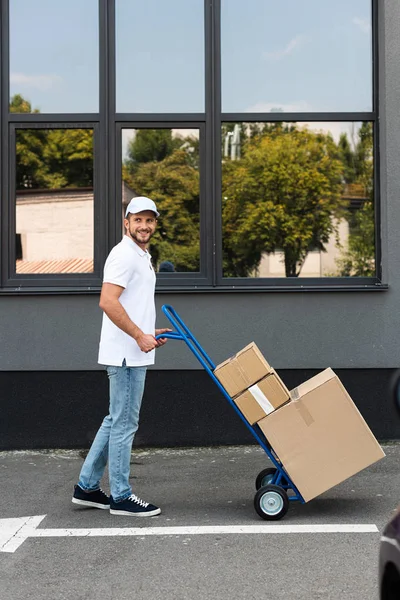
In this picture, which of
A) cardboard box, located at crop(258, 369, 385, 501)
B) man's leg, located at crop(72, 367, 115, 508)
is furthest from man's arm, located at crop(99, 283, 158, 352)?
cardboard box, located at crop(258, 369, 385, 501)

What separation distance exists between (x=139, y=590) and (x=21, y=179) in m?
4.52

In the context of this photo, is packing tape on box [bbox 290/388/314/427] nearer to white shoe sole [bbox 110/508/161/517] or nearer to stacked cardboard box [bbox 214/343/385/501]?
stacked cardboard box [bbox 214/343/385/501]

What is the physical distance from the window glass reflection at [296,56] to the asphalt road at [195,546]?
3147 mm

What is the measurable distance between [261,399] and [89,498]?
52.3 inches

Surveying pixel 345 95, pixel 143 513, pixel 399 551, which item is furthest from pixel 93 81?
pixel 399 551

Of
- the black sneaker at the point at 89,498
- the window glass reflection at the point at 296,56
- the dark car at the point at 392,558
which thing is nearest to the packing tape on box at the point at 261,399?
the black sneaker at the point at 89,498

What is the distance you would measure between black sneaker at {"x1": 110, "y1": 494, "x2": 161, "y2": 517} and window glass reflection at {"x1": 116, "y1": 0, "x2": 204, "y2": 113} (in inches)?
144

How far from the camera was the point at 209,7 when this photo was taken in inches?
326

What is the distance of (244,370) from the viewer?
5832 mm

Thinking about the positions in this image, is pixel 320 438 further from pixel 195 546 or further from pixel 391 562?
pixel 391 562

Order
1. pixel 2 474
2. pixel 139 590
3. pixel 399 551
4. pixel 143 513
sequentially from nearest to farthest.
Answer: pixel 399 551 < pixel 139 590 < pixel 143 513 < pixel 2 474

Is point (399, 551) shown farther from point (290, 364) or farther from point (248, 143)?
point (248, 143)

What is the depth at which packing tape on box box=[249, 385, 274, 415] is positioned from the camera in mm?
5816

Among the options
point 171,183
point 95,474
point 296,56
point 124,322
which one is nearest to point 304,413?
point 124,322
